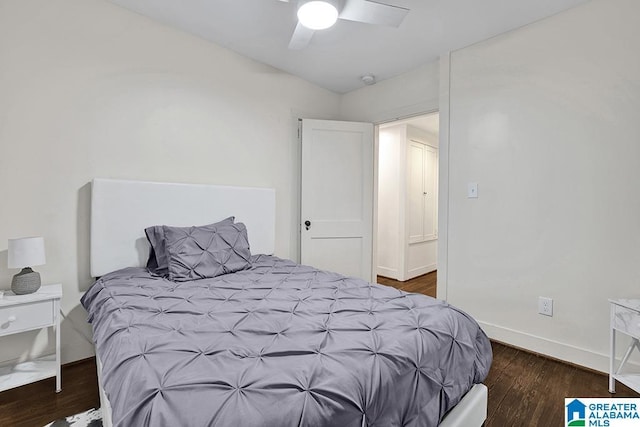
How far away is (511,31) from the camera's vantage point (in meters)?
2.59

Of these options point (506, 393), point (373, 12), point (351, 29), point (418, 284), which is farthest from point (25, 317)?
point (418, 284)

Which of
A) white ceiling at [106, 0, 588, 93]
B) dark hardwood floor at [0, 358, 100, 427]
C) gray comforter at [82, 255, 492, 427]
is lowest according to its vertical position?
dark hardwood floor at [0, 358, 100, 427]

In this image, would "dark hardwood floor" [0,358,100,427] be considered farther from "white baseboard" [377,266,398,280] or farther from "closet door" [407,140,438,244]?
"closet door" [407,140,438,244]

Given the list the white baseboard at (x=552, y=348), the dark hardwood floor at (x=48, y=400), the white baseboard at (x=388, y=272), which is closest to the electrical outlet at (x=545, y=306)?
the white baseboard at (x=552, y=348)

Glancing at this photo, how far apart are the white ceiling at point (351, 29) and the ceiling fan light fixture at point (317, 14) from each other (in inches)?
3.9

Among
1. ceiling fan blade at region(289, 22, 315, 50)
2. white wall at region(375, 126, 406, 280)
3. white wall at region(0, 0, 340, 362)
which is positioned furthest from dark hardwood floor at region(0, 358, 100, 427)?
white wall at region(375, 126, 406, 280)

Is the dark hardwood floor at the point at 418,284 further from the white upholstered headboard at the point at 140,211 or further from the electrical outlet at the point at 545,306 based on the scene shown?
the white upholstered headboard at the point at 140,211

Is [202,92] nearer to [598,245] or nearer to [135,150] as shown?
[135,150]

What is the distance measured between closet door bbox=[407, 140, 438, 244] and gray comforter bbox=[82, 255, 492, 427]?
3.43 m

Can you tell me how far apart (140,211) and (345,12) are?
1924 mm

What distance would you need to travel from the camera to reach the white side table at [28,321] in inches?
69.1

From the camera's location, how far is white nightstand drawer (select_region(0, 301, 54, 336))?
1.75 meters

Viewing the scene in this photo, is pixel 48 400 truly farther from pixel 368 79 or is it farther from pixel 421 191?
pixel 421 191

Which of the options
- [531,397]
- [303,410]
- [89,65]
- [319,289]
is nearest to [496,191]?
[531,397]
